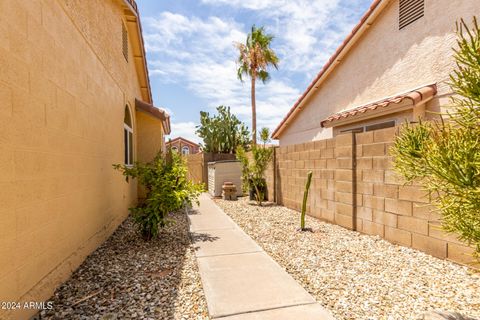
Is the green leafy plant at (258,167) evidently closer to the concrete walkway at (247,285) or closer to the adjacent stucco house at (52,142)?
the concrete walkway at (247,285)

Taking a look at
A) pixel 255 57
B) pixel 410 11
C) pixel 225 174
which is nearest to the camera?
pixel 410 11

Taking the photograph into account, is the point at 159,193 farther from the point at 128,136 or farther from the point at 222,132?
the point at 222,132

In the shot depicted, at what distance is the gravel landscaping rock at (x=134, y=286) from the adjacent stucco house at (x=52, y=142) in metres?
0.24

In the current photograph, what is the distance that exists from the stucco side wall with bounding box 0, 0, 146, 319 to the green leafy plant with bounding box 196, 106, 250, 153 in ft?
42.3

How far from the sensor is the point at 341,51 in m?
9.66

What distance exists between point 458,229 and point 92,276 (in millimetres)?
4391

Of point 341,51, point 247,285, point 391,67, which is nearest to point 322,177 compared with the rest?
point 391,67

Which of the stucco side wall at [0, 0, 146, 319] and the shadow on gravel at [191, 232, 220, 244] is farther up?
the stucco side wall at [0, 0, 146, 319]

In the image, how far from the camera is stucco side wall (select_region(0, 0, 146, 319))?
96.3 inches

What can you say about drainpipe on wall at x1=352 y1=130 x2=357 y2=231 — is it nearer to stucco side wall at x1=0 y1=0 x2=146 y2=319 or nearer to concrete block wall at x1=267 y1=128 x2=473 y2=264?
concrete block wall at x1=267 y1=128 x2=473 y2=264

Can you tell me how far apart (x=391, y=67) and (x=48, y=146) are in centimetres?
892

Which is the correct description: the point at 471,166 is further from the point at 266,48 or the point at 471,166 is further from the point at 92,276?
the point at 266,48

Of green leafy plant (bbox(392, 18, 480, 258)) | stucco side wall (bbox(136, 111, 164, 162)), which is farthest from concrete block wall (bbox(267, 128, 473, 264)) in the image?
stucco side wall (bbox(136, 111, 164, 162))

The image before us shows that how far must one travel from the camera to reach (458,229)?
2.03 m
